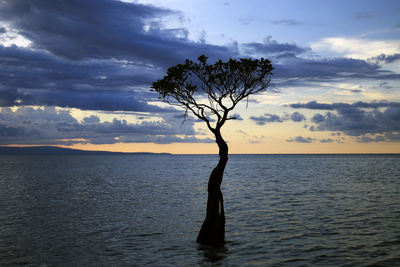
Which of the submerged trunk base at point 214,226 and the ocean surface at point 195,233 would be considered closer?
the ocean surface at point 195,233

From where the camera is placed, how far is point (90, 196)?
51.7 meters

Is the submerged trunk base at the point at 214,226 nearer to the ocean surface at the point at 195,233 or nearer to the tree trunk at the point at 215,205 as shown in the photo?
the tree trunk at the point at 215,205

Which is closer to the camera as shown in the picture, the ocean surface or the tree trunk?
the ocean surface

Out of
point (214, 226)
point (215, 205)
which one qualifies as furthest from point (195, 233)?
point (215, 205)

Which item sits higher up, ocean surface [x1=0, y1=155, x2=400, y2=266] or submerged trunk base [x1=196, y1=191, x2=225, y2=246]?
submerged trunk base [x1=196, y1=191, x2=225, y2=246]

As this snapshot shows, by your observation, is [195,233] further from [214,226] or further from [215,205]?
[215,205]

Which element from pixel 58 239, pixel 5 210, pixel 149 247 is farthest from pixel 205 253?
pixel 5 210

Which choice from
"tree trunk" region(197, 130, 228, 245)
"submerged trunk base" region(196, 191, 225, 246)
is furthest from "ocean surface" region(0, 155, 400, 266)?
"tree trunk" region(197, 130, 228, 245)

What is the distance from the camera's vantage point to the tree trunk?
21891mm

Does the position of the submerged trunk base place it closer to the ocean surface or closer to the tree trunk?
the tree trunk

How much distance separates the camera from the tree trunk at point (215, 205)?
71.8 ft

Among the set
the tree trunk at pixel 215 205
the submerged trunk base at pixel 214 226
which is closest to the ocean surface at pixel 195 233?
the submerged trunk base at pixel 214 226

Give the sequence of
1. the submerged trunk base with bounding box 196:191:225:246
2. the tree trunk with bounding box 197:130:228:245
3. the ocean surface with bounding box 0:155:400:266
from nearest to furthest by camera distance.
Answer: the ocean surface with bounding box 0:155:400:266, the tree trunk with bounding box 197:130:228:245, the submerged trunk base with bounding box 196:191:225:246

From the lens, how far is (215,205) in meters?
22.5
